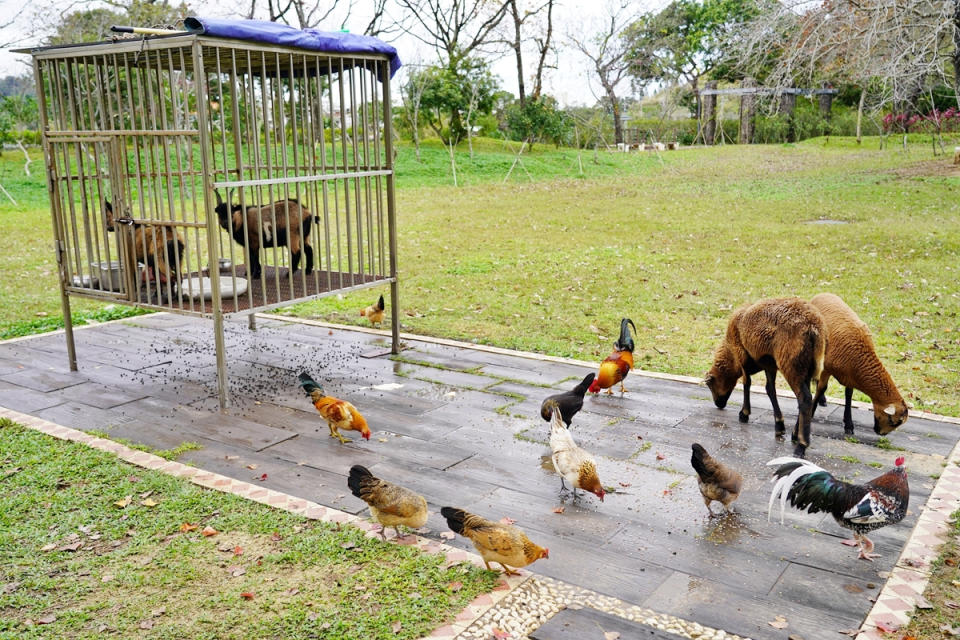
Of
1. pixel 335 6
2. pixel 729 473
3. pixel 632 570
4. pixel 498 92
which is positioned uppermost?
pixel 335 6

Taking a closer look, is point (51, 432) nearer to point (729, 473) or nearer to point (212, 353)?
A: point (212, 353)

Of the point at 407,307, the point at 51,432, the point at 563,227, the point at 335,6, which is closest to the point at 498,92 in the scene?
the point at 335,6

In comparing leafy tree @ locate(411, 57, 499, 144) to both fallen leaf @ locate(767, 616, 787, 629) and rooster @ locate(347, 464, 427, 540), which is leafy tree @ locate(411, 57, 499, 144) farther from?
fallen leaf @ locate(767, 616, 787, 629)

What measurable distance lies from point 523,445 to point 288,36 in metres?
3.68

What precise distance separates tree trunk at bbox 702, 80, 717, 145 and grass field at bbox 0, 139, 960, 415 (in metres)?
17.3

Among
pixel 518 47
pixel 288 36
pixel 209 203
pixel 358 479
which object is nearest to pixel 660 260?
pixel 288 36

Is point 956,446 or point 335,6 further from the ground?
Answer: point 335,6

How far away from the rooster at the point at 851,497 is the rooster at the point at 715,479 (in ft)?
0.83

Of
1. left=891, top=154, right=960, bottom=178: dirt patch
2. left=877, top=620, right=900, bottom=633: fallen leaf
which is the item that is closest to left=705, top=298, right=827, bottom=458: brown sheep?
left=877, top=620, right=900, bottom=633: fallen leaf

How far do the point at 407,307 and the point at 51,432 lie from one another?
4918mm

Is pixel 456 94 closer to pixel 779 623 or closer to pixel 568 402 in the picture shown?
pixel 568 402

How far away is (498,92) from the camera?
34.2 metres

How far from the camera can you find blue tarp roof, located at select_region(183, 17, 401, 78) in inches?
217

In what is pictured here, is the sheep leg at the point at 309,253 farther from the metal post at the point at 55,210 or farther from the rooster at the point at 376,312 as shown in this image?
the metal post at the point at 55,210
